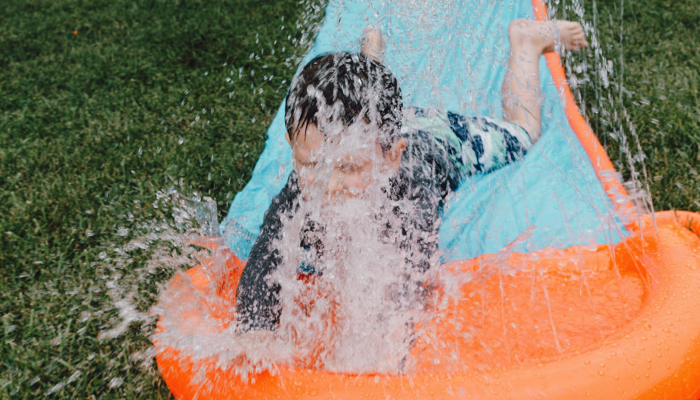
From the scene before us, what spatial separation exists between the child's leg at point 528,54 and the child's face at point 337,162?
5.21 feet

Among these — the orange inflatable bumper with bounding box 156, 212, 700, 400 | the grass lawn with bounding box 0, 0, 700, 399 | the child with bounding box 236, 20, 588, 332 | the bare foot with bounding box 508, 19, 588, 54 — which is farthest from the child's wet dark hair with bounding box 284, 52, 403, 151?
the bare foot with bounding box 508, 19, 588, 54

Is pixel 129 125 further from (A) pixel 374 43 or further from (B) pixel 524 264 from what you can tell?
(B) pixel 524 264

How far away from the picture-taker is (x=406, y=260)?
1994 mm

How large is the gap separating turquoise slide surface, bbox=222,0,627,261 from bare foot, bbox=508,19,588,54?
178mm

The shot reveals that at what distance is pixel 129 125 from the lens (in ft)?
12.0

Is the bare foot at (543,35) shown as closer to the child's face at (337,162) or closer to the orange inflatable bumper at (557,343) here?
the orange inflatable bumper at (557,343)

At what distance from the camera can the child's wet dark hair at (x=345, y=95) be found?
165 centimetres

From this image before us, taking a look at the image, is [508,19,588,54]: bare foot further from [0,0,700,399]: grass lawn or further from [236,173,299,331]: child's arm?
[236,173,299,331]: child's arm

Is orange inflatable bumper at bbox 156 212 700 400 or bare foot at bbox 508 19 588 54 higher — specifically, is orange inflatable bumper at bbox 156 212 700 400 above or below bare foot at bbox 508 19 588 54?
below

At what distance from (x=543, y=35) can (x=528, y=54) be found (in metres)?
0.16

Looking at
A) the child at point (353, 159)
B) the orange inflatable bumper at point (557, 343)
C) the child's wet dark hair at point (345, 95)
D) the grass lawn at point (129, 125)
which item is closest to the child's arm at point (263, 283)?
the child at point (353, 159)

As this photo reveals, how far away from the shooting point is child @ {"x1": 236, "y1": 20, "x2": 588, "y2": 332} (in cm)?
165

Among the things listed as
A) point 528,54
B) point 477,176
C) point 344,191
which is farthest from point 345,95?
point 528,54

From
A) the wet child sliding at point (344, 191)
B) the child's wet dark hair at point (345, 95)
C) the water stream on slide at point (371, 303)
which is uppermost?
the child's wet dark hair at point (345, 95)
